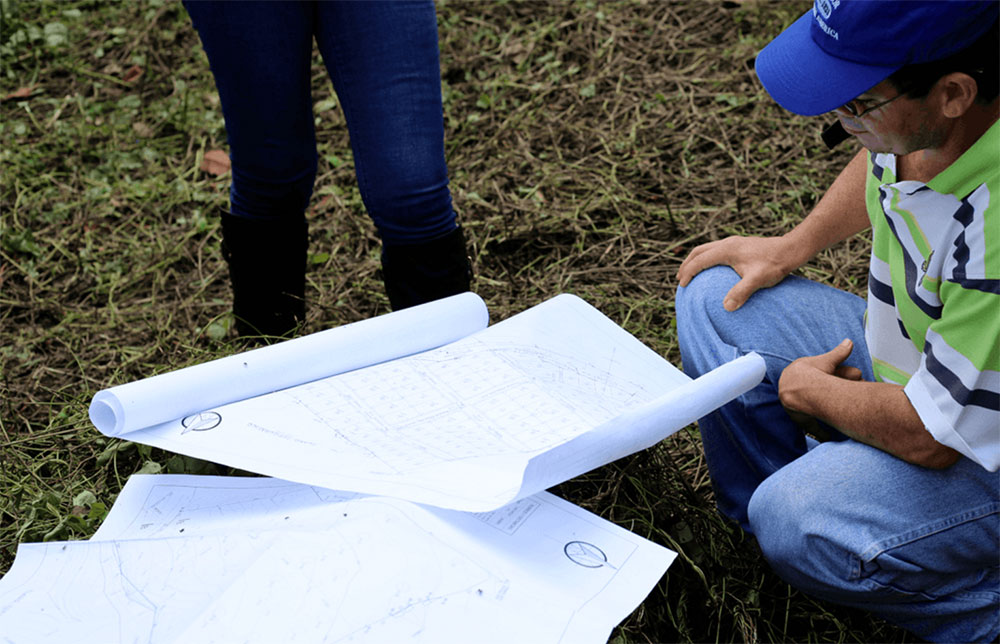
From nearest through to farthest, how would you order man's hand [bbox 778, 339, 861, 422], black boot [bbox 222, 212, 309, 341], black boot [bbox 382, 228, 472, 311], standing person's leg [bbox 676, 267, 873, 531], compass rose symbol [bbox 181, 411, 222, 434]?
compass rose symbol [bbox 181, 411, 222, 434] → man's hand [bbox 778, 339, 861, 422] → standing person's leg [bbox 676, 267, 873, 531] → black boot [bbox 382, 228, 472, 311] → black boot [bbox 222, 212, 309, 341]

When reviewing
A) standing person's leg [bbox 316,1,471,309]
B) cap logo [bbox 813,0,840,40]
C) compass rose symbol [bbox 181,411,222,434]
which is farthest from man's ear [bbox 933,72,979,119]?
compass rose symbol [bbox 181,411,222,434]

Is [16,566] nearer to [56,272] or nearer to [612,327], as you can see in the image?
[612,327]

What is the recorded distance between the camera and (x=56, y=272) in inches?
94.0

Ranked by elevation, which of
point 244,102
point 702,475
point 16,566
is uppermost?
point 244,102

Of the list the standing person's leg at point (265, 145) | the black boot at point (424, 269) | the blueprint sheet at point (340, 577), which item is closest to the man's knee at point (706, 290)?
the black boot at point (424, 269)

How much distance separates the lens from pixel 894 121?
106 cm

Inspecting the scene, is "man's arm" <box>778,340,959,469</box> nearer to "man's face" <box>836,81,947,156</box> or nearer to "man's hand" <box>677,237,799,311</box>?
"man's hand" <box>677,237,799,311</box>

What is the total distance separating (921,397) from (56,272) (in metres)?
2.09

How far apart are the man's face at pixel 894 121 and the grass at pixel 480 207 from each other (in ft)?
1.96

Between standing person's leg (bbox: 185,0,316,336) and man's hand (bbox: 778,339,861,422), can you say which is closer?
man's hand (bbox: 778,339,861,422)

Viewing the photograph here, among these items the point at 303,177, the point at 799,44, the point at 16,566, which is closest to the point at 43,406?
the point at 303,177

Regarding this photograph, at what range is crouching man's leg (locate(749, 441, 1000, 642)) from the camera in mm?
1184

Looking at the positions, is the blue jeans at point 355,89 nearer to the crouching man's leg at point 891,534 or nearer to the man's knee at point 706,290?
the man's knee at point 706,290

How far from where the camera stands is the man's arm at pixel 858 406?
45.5 inches
